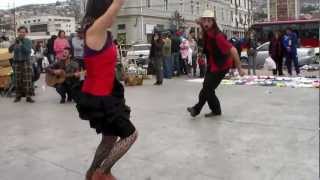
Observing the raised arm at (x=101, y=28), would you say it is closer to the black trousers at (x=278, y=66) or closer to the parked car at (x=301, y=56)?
the black trousers at (x=278, y=66)

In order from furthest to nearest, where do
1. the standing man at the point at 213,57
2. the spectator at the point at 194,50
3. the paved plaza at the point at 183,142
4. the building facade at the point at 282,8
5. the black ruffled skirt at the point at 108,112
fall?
1. the building facade at the point at 282,8
2. the spectator at the point at 194,50
3. the standing man at the point at 213,57
4. the paved plaza at the point at 183,142
5. the black ruffled skirt at the point at 108,112

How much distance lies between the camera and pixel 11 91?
13.5 meters

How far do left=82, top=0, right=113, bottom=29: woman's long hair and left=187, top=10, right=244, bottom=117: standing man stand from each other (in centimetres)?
390

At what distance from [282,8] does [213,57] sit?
1978 inches

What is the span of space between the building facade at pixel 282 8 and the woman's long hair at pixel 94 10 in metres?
51.1

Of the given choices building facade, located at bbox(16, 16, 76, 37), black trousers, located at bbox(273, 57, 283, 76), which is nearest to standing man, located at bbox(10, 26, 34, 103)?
black trousers, located at bbox(273, 57, 283, 76)

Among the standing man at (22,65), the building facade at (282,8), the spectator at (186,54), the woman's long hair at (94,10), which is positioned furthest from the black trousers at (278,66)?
the building facade at (282,8)

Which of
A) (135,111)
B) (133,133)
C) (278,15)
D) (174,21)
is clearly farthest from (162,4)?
(133,133)

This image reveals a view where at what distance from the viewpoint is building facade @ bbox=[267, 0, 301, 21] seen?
54100 mm

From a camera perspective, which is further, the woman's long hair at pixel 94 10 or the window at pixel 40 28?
the window at pixel 40 28

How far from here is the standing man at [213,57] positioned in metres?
7.97

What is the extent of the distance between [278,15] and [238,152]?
5196 cm

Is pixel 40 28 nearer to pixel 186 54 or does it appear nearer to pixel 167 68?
pixel 186 54

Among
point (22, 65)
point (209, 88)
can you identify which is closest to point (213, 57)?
point (209, 88)
